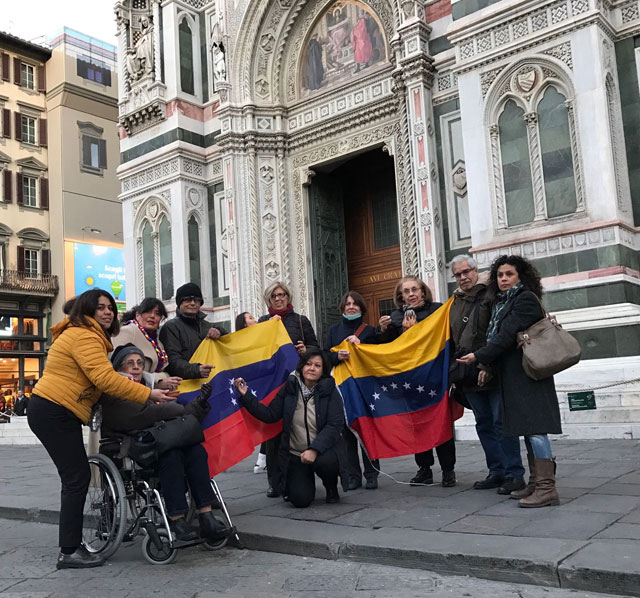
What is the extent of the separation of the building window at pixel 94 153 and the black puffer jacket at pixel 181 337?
32528mm

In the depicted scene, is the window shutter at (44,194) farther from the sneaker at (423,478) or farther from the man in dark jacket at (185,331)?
the sneaker at (423,478)

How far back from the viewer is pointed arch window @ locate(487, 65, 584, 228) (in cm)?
1190

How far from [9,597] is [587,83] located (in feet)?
36.1

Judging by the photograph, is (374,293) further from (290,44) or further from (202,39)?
(202,39)

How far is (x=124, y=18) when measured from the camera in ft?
63.2

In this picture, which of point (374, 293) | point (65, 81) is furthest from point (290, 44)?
point (65, 81)

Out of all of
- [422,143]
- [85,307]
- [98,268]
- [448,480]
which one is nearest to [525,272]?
[448,480]

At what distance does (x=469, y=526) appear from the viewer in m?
5.00

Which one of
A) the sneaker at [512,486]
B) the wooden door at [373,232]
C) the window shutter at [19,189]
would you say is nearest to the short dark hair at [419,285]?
the sneaker at [512,486]

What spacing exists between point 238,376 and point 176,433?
1395 millimetres

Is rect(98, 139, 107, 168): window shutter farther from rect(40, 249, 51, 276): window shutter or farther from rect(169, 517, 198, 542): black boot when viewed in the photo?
rect(169, 517, 198, 542): black boot

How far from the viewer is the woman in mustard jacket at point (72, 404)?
4832 millimetres

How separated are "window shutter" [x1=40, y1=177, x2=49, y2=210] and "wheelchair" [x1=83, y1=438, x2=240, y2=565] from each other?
33097 mm

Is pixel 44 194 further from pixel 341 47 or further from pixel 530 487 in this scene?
pixel 530 487
